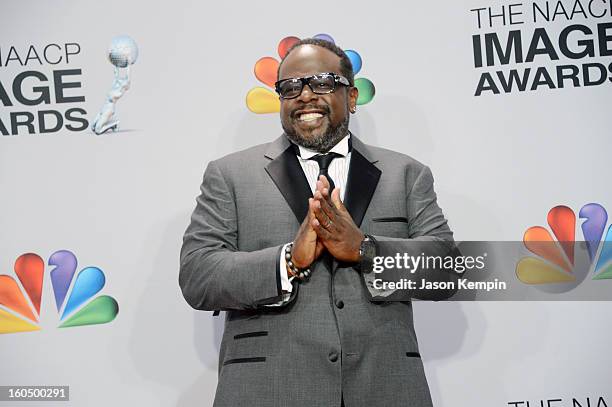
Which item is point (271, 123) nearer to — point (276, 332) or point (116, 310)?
point (116, 310)

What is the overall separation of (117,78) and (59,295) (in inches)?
36.9

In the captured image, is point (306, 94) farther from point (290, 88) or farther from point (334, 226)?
point (334, 226)

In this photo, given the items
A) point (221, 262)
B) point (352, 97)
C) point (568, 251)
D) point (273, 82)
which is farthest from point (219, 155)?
point (568, 251)

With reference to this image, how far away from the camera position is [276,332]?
2.42m

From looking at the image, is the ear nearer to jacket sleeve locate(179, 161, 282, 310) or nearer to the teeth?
the teeth

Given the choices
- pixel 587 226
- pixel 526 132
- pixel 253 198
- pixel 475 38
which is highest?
pixel 475 38

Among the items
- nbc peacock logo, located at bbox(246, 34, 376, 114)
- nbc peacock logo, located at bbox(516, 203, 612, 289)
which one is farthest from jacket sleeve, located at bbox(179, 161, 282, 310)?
nbc peacock logo, located at bbox(516, 203, 612, 289)

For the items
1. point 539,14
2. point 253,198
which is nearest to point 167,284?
point 253,198

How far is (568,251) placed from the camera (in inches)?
127

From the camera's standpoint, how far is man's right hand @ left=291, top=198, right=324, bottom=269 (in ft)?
7.54

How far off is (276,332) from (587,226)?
58.1 inches

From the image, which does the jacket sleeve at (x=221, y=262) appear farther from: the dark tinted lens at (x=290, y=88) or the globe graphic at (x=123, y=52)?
the globe graphic at (x=123, y=52)

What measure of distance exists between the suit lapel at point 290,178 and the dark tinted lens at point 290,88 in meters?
0.17

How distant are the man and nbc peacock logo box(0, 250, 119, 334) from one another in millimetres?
1001
